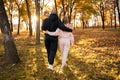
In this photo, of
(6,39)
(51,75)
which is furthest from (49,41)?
(6,39)

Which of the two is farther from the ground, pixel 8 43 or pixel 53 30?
pixel 53 30

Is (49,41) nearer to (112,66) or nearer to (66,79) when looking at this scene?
(66,79)

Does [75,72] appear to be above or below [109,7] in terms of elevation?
below

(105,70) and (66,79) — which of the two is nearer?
(66,79)

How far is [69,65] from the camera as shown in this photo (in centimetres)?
1132

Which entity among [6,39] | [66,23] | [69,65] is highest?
[66,23]

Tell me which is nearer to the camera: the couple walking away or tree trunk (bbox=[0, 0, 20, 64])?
the couple walking away

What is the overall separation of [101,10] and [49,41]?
157ft

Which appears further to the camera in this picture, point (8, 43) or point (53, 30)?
point (8, 43)

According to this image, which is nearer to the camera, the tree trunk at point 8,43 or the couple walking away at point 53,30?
the couple walking away at point 53,30

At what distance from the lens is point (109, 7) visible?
54.7 metres

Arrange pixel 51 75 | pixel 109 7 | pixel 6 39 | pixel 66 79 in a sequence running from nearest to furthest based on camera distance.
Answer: pixel 66 79 < pixel 51 75 < pixel 6 39 < pixel 109 7

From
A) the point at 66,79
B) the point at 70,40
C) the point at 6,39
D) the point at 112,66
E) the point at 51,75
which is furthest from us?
the point at 6,39

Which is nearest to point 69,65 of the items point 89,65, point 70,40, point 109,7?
point 89,65
